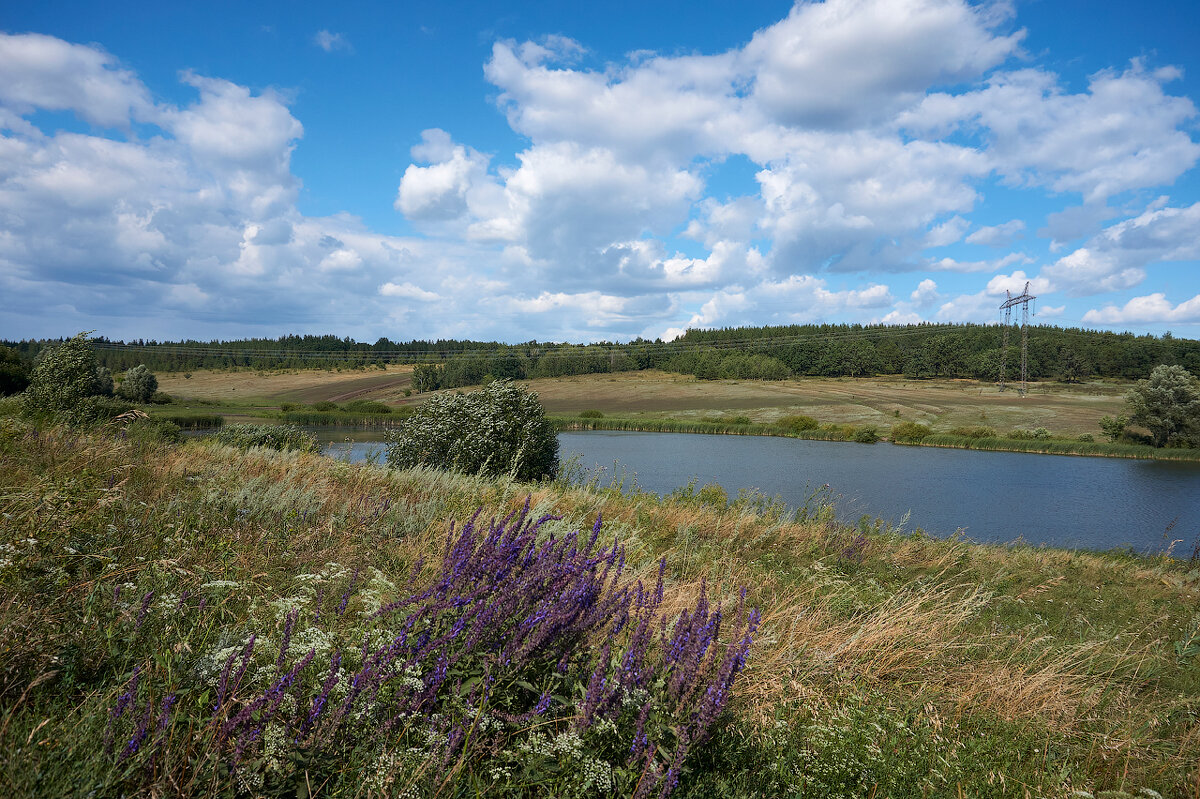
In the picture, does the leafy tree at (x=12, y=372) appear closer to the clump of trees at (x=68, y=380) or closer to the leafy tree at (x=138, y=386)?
the leafy tree at (x=138, y=386)

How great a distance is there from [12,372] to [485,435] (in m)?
37.4

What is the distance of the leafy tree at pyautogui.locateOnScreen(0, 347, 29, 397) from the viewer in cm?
3325

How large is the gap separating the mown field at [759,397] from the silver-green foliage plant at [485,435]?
41.6m

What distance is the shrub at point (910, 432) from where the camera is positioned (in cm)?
4722

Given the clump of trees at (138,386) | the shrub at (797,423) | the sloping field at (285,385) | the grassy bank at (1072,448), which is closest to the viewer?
the grassy bank at (1072,448)

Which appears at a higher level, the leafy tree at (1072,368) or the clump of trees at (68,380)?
the leafy tree at (1072,368)

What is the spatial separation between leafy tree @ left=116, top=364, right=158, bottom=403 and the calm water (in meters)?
41.2

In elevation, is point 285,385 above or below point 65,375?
below

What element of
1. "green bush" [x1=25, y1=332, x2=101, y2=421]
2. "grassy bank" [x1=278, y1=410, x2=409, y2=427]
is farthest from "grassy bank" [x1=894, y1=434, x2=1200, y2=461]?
"green bush" [x1=25, y1=332, x2=101, y2=421]

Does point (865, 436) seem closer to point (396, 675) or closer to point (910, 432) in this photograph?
point (910, 432)

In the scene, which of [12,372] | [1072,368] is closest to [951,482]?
[12,372]

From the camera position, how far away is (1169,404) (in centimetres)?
4109

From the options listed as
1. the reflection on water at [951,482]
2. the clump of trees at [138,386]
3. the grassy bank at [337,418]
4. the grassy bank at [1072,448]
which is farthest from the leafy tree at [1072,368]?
the clump of trees at [138,386]

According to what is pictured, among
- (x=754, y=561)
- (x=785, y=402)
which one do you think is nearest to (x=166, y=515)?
(x=754, y=561)
